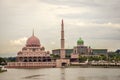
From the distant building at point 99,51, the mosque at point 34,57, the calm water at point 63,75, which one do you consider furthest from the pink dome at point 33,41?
A: the calm water at point 63,75

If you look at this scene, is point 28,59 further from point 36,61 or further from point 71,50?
point 71,50

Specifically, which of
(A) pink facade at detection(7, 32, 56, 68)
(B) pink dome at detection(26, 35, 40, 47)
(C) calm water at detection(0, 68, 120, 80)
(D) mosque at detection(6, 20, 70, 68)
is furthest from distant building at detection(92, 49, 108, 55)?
(C) calm water at detection(0, 68, 120, 80)

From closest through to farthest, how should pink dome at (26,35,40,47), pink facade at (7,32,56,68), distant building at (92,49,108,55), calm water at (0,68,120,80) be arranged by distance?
calm water at (0,68,120,80)
pink facade at (7,32,56,68)
pink dome at (26,35,40,47)
distant building at (92,49,108,55)

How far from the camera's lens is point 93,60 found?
122 metres

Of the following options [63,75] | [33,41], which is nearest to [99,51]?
[33,41]

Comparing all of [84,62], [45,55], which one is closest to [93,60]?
[84,62]

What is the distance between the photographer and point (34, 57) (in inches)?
4269

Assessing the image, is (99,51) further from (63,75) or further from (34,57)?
(63,75)

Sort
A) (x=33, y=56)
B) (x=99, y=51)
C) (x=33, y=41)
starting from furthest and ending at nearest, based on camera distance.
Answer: (x=99, y=51) → (x=33, y=41) → (x=33, y=56)

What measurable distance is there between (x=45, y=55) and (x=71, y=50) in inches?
1821

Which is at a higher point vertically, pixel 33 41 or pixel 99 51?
pixel 33 41

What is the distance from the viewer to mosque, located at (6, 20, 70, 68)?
10575 centimetres

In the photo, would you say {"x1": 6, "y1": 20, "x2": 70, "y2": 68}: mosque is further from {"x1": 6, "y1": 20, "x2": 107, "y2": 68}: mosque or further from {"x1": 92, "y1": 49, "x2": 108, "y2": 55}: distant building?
{"x1": 92, "y1": 49, "x2": 108, "y2": 55}: distant building

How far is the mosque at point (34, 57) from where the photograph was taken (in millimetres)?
105750
